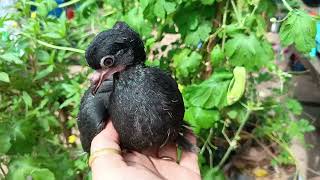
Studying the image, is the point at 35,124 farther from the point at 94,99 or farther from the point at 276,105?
the point at 276,105

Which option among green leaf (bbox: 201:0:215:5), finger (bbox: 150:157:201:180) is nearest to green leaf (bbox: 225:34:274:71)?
green leaf (bbox: 201:0:215:5)

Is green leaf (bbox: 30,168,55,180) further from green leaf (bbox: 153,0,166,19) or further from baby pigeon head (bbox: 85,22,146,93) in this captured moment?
green leaf (bbox: 153,0,166,19)

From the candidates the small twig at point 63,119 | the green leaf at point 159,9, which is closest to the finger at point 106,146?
the green leaf at point 159,9

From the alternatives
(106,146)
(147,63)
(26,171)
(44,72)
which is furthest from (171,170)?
(44,72)

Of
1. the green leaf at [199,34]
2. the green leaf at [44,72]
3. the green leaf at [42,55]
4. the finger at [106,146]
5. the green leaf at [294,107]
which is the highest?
the green leaf at [199,34]

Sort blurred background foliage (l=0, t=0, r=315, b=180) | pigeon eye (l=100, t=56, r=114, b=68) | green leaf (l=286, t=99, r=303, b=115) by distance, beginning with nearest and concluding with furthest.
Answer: pigeon eye (l=100, t=56, r=114, b=68) < blurred background foliage (l=0, t=0, r=315, b=180) < green leaf (l=286, t=99, r=303, b=115)

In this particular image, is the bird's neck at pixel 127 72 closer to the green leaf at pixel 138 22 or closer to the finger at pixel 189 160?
the finger at pixel 189 160
